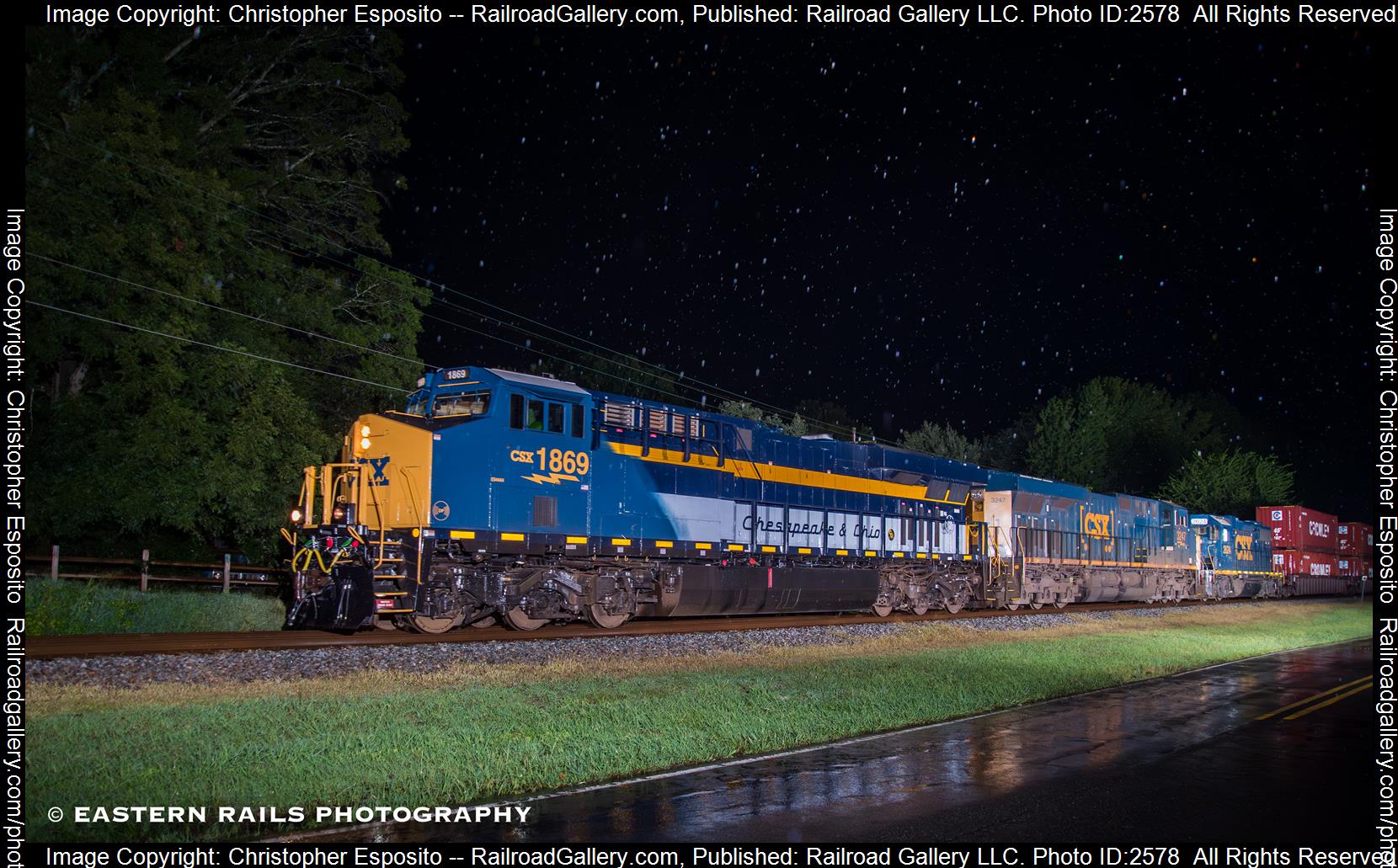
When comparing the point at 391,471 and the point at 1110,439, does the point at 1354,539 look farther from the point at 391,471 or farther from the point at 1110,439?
the point at 391,471

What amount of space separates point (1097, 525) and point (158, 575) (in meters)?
30.8

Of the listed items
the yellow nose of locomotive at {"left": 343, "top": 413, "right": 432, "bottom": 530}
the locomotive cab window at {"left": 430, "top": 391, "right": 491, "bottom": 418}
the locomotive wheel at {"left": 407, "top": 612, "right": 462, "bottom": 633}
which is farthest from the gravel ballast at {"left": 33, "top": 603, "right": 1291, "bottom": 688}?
the locomotive cab window at {"left": 430, "top": 391, "right": 491, "bottom": 418}

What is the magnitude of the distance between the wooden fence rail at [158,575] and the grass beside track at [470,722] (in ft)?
34.5

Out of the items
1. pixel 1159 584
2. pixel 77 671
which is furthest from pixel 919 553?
pixel 77 671

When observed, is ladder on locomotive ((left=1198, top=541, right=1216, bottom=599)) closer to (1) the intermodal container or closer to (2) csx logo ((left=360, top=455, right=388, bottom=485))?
(1) the intermodal container

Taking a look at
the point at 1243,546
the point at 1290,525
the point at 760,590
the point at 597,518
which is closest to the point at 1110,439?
the point at 1290,525

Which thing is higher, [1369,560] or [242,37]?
[242,37]

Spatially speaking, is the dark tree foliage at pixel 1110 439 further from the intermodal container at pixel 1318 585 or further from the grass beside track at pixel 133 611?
the grass beside track at pixel 133 611

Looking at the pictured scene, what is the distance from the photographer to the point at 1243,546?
163ft

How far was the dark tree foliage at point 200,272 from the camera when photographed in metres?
20.5

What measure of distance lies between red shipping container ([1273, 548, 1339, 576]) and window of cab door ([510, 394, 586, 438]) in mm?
46794

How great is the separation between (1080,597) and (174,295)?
29.8 metres

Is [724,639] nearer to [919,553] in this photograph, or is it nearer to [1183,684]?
[1183,684]

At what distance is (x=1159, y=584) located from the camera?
41844 millimetres
